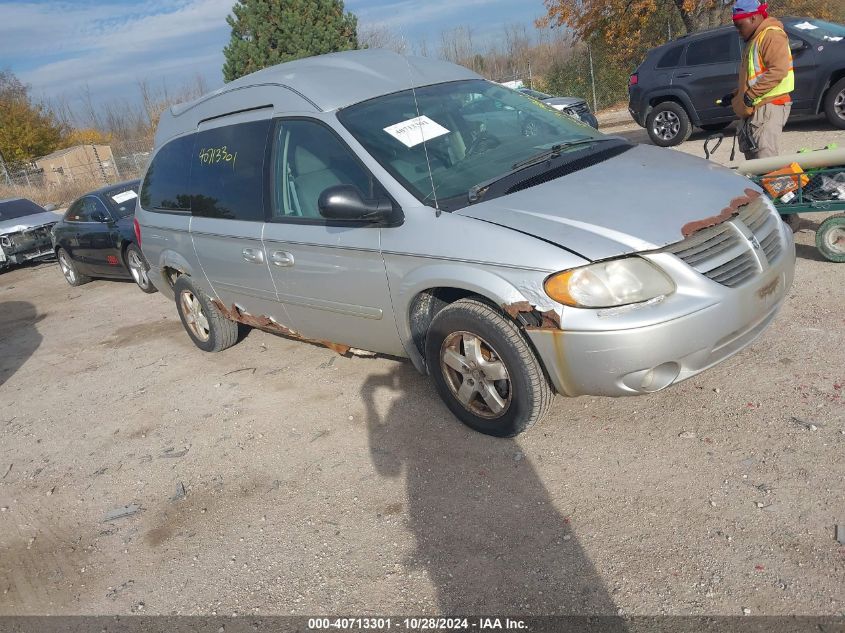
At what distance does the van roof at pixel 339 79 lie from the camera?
401cm

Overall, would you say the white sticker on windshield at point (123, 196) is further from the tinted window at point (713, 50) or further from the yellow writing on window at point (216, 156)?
the tinted window at point (713, 50)

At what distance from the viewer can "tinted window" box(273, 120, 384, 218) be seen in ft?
12.3

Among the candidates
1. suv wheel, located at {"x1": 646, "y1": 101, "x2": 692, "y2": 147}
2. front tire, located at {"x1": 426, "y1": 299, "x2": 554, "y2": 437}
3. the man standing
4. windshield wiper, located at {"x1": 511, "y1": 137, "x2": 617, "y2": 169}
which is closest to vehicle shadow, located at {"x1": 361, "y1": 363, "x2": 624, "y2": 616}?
front tire, located at {"x1": 426, "y1": 299, "x2": 554, "y2": 437}

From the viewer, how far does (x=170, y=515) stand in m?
3.60

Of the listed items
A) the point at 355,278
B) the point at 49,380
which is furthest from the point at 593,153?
the point at 49,380

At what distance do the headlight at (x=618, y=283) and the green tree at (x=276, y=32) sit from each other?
17372mm

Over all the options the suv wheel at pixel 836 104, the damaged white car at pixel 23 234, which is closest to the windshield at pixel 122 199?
the damaged white car at pixel 23 234

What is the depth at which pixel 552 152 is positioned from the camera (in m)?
3.76

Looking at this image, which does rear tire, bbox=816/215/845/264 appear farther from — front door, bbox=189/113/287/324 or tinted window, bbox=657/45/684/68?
tinted window, bbox=657/45/684/68

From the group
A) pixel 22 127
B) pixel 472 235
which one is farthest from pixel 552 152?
pixel 22 127

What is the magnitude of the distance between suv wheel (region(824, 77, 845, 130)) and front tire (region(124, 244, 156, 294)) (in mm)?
10437

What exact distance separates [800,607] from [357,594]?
1.64 meters

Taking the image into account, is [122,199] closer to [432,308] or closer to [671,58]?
[432,308]

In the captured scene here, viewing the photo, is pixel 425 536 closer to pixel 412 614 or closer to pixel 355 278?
pixel 412 614
